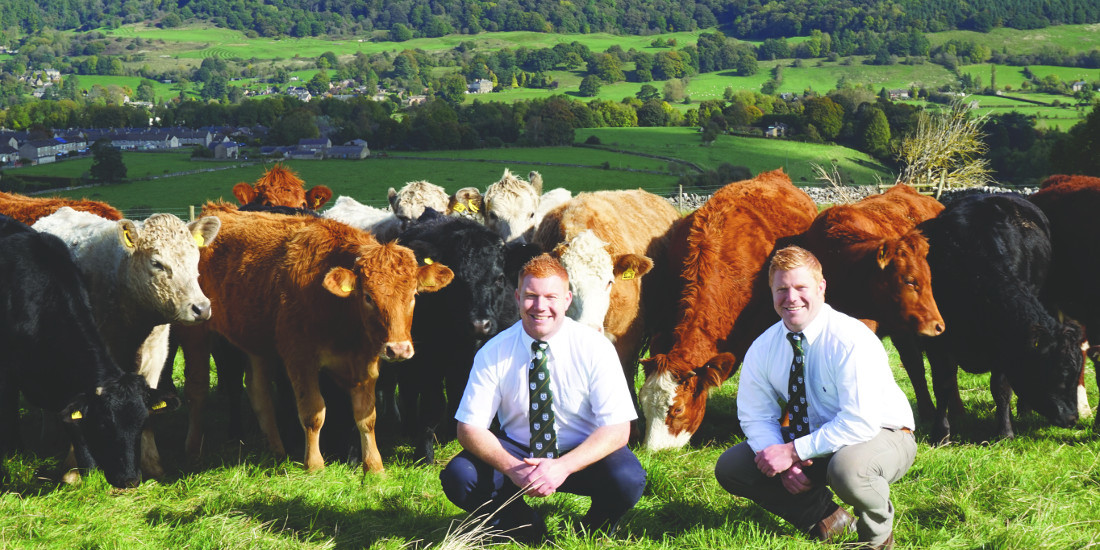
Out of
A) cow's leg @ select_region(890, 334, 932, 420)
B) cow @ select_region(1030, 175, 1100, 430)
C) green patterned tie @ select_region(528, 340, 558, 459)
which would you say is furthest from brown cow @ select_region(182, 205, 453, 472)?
cow @ select_region(1030, 175, 1100, 430)

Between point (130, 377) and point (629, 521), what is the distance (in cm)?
346

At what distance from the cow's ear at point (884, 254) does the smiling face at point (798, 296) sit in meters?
2.68

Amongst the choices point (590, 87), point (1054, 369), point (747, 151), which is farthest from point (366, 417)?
point (590, 87)

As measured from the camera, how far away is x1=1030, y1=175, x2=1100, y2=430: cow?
763 cm

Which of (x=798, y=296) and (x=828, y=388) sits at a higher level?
(x=798, y=296)

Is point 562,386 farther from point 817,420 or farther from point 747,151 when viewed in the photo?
point 747,151

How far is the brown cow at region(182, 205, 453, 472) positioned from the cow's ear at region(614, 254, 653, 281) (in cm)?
171

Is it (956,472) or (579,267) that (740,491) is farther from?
(579,267)

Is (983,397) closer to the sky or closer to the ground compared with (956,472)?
closer to the ground

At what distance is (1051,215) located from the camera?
8102mm

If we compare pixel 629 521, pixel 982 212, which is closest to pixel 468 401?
pixel 629 521

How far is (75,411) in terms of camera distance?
539 cm

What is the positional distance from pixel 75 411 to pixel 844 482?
15.4 feet

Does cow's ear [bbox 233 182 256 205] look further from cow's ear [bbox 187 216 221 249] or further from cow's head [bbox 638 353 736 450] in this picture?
cow's head [bbox 638 353 736 450]
